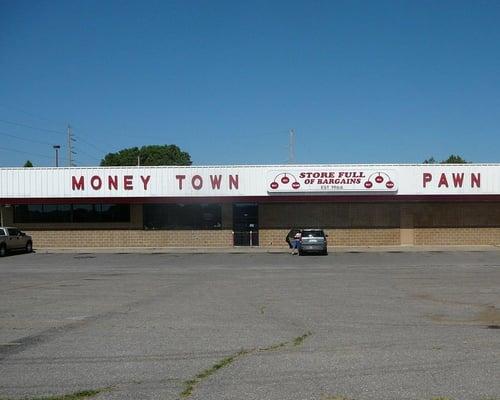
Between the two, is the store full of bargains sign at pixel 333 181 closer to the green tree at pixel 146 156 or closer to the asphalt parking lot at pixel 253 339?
the asphalt parking lot at pixel 253 339

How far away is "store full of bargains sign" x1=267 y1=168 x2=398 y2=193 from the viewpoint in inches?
1555

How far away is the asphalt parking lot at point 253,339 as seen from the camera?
6559 millimetres

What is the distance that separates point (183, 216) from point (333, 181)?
10.1 meters

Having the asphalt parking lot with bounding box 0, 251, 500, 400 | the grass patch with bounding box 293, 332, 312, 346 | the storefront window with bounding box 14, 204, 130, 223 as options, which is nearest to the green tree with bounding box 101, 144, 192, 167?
the storefront window with bounding box 14, 204, 130, 223

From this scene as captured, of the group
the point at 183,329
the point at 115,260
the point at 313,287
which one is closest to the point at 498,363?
the point at 183,329

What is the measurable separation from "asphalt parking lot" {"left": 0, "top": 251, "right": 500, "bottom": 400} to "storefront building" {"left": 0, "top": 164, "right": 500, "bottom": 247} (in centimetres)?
2097

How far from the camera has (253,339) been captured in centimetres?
921

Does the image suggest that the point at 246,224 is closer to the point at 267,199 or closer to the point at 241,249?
the point at 267,199

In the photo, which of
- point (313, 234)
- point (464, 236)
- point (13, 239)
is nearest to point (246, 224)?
point (313, 234)

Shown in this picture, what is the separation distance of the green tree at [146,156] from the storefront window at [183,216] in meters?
73.1

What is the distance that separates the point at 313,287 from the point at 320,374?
993 centimetres

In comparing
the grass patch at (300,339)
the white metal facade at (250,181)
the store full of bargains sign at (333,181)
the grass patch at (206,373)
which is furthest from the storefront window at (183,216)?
the grass patch at (206,373)

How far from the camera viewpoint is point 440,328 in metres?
10.1

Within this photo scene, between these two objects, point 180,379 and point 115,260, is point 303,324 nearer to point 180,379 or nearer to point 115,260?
point 180,379
